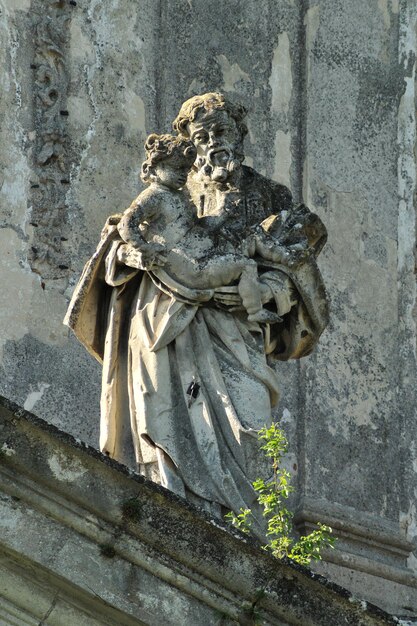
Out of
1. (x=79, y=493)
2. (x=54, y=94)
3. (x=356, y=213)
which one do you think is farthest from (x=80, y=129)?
(x=79, y=493)

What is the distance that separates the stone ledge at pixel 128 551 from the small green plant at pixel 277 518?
0.19 meters

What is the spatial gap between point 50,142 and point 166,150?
2.82 meters

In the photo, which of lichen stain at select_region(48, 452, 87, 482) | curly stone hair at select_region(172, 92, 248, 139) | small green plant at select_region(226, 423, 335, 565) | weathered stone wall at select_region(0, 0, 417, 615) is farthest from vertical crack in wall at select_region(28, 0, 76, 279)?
lichen stain at select_region(48, 452, 87, 482)

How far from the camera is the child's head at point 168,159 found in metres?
13.2

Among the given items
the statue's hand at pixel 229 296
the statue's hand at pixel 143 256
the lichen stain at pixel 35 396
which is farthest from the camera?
the lichen stain at pixel 35 396

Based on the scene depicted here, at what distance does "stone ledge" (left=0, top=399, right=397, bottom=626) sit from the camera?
36.8 ft

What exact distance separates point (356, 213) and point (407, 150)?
61 centimetres

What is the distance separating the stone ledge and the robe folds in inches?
48.8

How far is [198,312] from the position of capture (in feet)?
43.1

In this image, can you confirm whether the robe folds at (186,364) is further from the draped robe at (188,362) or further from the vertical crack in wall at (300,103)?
the vertical crack in wall at (300,103)

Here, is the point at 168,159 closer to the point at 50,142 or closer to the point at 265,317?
the point at 265,317

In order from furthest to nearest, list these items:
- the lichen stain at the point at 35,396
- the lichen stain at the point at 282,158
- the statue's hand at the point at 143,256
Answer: the lichen stain at the point at 282,158 < the lichen stain at the point at 35,396 < the statue's hand at the point at 143,256

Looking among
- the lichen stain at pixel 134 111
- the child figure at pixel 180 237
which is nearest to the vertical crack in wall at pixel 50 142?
the lichen stain at pixel 134 111

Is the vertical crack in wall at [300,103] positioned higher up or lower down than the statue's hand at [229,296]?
lower down
